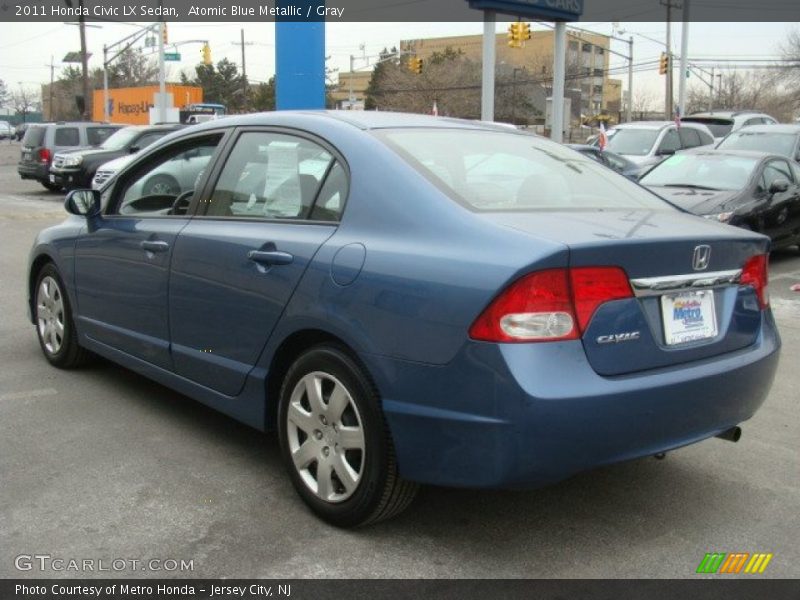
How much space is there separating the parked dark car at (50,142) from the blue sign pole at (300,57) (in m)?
11.0

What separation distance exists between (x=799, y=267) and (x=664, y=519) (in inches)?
327

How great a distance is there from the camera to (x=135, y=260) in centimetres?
447

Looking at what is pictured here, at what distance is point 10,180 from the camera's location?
2628 centimetres

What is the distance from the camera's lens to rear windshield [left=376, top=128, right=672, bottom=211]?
134 inches

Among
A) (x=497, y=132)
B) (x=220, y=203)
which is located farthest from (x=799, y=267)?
(x=220, y=203)

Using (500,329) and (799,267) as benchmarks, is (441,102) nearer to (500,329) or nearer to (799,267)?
(799,267)

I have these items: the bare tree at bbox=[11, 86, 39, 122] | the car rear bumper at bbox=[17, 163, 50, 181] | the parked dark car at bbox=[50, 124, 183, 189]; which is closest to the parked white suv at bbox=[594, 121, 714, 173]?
the parked dark car at bbox=[50, 124, 183, 189]

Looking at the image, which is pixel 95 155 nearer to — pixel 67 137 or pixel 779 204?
pixel 67 137

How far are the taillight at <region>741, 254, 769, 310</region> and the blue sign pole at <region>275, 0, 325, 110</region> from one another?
8456 millimetres

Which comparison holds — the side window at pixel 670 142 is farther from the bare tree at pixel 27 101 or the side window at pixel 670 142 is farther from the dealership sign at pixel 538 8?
the bare tree at pixel 27 101

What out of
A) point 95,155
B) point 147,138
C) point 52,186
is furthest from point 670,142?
point 52,186

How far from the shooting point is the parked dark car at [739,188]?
9.49 m

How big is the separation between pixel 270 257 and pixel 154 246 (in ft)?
3.40

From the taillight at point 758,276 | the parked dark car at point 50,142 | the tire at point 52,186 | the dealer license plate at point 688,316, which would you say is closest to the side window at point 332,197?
the dealer license plate at point 688,316
